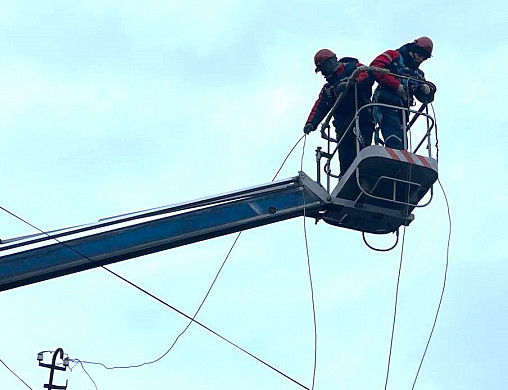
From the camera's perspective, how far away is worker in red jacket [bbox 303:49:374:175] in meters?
12.1

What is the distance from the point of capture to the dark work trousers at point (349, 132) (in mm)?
12070

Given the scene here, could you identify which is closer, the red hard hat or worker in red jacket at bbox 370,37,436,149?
worker in red jacket at bbox 370,37,436,149

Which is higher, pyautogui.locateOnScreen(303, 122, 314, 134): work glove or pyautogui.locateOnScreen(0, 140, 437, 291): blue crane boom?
pyautogui.locateOnScreen(303, 122, 314, 134): work glove

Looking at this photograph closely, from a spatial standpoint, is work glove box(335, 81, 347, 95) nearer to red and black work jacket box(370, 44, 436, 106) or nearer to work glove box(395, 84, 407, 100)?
red and black work jacket box(370, 44, 436, 106)

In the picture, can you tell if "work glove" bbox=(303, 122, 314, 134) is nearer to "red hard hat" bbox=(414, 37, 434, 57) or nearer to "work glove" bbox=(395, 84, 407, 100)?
"work glove" bbox=(395, 84, 407, 100)

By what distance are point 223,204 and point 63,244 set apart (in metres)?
1.69

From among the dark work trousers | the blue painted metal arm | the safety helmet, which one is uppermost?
the safety helmet

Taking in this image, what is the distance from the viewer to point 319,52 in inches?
483

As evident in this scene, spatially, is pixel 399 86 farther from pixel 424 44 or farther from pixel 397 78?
pixel 424 44

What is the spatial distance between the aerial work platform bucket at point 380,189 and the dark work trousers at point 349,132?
2.17 feet

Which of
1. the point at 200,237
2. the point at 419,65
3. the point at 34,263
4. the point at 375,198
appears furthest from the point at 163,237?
the point at 419,65

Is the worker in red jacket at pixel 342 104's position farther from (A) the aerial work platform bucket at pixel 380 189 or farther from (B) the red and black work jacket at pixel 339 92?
(A) the aerial work platform bucket at pixel 380 189

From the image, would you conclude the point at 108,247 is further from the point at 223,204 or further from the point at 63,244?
the point at 223,204

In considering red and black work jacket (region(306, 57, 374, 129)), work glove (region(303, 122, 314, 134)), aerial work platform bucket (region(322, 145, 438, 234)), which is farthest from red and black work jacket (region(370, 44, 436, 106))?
aerial work platform bucket (region(322, 145, 438, 234))
